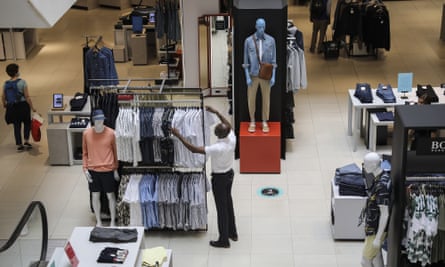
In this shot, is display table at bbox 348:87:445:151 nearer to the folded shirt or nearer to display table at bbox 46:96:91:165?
the folded shirt

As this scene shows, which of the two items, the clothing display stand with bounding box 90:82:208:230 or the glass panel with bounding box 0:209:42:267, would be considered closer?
the glass panel with bounding box 0:209:42:267

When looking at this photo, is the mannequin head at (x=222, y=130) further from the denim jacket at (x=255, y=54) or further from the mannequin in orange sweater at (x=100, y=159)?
the denim jacket at (x=255, y=54)

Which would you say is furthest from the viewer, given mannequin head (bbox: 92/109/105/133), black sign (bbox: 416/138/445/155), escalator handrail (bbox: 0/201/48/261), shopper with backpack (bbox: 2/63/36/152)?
shopper with backpack (bbox: 2/63/36/152)

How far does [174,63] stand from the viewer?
15.4m

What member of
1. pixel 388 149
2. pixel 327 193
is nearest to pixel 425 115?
pixel 327 193

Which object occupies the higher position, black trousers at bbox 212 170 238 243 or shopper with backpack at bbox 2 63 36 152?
shopper with backpack at bbox 2 63 36 152

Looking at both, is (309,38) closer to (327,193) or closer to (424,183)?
(327,193)

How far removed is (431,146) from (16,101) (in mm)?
7190

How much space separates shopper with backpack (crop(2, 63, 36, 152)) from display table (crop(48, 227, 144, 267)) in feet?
14.9

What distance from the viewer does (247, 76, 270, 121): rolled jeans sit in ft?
36.2

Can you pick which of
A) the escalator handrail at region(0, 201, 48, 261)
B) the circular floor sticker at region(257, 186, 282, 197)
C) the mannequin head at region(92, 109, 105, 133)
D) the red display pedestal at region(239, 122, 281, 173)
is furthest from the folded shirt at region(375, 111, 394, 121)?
the escalator handrail at region(0, 201, 48, 261)

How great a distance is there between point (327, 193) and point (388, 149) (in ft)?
6.06

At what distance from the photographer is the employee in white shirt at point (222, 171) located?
8.55 m

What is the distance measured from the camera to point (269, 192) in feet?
35.0
